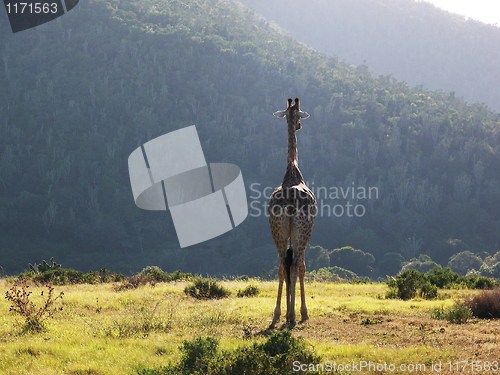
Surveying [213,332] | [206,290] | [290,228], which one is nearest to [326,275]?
[206,290]

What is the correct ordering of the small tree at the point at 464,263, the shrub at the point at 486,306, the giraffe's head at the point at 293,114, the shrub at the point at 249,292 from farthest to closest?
the small tree at the point at 464,263 → the shrub at the point at 249,292 → the giraffe's head at the point at 293,114 → the shrub at the point at 486,306

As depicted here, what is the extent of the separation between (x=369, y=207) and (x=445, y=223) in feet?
34.1

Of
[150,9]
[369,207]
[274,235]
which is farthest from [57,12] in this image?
[274,235]

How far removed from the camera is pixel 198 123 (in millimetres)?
101500

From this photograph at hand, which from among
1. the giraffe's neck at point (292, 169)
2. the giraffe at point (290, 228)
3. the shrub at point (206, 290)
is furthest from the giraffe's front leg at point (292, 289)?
the shrub at point (206, 290)

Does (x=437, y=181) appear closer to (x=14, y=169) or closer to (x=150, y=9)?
(x=14, y=169)

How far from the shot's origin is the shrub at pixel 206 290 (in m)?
16.2

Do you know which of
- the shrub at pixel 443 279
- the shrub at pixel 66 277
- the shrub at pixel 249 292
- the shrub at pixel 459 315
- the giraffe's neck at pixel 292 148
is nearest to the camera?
the shrub at pixel 459 315

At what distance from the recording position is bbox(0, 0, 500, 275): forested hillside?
78.5 metres

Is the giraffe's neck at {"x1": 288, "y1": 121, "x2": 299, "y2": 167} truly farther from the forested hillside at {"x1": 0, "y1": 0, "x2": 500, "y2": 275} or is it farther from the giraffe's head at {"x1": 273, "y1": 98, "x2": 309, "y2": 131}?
the forested hillside at {"x1": 0, "y1": 0, "x2": 500, "y2": 275}

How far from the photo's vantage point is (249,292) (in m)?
16.9

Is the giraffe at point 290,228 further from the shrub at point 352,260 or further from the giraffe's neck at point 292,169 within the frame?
the shrub at point 352,260

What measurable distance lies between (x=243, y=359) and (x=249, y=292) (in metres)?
8.67

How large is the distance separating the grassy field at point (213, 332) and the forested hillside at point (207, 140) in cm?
4514
